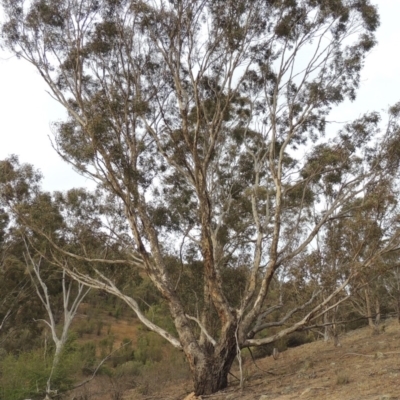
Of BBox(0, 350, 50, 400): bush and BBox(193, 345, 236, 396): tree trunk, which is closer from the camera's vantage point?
BBox(193, 345, 236, 396): tree trunk

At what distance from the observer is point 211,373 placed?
1003cm

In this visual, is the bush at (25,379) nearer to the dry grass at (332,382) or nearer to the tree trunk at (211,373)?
the dry grass at (332,382)

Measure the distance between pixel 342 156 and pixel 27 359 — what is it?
928 cm

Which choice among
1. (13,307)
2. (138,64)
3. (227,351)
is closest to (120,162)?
(138,64)

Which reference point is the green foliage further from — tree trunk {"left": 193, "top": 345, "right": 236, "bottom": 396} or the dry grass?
tree trunk {"left": 193, "top": 345, "right": 236, "bottom": 396}

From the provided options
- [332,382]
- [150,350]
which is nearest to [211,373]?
[332,382]

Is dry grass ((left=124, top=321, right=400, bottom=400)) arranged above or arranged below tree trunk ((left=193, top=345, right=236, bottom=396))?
below

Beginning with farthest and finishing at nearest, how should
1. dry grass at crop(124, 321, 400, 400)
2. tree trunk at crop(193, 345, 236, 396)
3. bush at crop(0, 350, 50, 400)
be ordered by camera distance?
bush at crop(0, 350, 50, 400), tree trunk at crop(193, 345, 236, 396), dry grass at crop(124, 321, 400, 400)

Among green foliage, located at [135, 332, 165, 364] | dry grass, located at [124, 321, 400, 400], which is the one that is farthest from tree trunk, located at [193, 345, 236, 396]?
green foliage, located at [135, 332, 165, 364]

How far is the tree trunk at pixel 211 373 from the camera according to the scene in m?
9.98

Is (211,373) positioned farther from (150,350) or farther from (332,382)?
(150,350)

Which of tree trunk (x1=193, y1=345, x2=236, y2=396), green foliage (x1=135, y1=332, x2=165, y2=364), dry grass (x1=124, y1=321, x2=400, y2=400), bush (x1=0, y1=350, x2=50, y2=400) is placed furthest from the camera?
green foliage (x1=135, y1=332, x2=165, y2=364)

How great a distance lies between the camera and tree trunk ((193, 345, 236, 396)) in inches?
393

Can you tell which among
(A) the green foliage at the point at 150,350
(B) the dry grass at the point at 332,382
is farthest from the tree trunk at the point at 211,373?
(A) the green foliage at the point at 150,350
